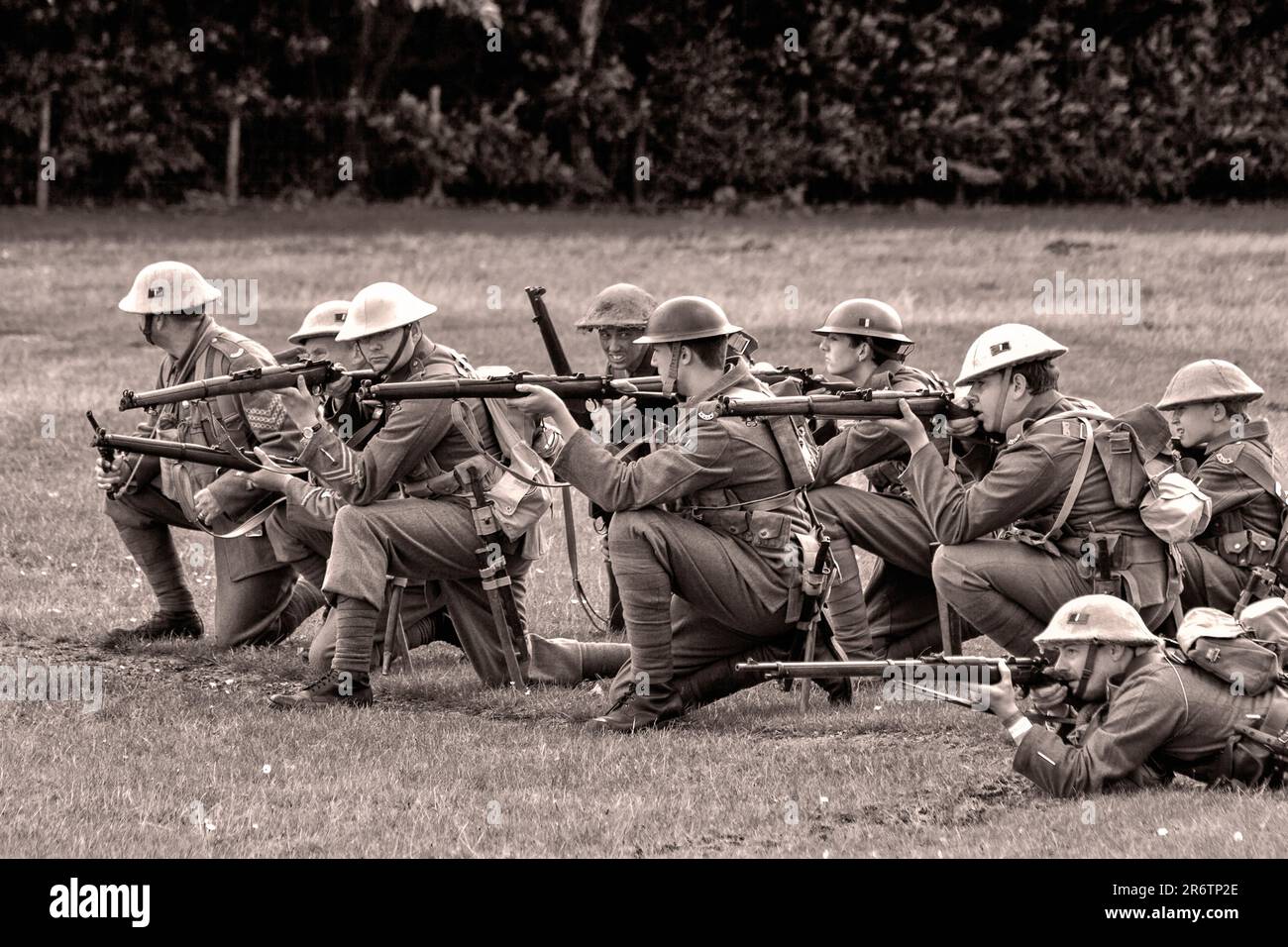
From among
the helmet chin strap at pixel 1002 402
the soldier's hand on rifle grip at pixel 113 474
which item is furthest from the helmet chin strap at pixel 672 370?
the soldier's hand on rifle grip at pixel 113 474

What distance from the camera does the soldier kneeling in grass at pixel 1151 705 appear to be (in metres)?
8.11

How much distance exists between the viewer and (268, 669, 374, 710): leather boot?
10.4 m

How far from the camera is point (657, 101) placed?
33594 mm

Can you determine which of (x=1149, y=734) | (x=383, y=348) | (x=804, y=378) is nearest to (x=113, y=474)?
(x=383, y=348)

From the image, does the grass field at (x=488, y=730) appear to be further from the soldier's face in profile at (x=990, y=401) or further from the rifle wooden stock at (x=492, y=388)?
the rifle wooden stock at (x=492, y=388)

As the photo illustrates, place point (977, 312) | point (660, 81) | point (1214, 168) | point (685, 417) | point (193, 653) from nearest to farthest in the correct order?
point (685, 417)
point (193, 653)
point (977, 312)
point (660, 81)
point (1214, 168)

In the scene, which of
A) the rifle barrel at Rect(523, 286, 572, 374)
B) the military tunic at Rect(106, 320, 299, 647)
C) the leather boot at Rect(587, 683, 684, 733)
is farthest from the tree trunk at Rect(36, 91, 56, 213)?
the leather boot at Rect(587, 683, 684, 733)

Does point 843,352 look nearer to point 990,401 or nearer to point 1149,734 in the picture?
point 990,401

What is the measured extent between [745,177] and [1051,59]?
5.67 m

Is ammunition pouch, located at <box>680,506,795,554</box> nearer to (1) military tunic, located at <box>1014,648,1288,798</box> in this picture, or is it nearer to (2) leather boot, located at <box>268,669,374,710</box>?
(2) leather boot, located at <box>268,669,374,710</box>

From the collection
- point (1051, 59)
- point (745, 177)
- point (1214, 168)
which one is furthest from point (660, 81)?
point (1214, 168)

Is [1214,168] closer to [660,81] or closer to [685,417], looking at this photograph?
[660,81]

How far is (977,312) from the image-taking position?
2323cm

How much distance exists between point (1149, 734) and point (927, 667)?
934mm
